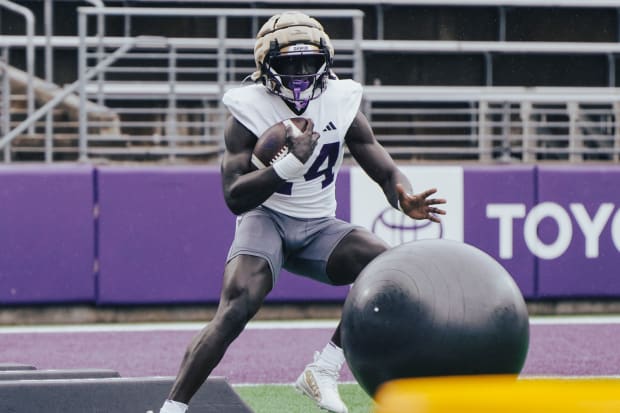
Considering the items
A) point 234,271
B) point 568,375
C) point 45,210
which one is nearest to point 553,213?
point 568,375

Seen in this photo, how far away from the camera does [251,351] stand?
8727 mm

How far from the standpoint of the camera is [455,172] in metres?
10.8

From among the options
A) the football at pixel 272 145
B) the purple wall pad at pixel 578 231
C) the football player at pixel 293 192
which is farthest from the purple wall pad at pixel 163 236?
the football at pixel 272 145

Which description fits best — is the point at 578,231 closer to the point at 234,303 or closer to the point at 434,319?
the point at 234,303

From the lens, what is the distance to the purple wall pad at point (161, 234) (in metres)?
10.3

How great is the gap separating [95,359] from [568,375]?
305 centimetres

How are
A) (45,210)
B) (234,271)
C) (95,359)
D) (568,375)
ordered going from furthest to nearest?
(45,210) → (95,359) → (568,375) → (234,271)

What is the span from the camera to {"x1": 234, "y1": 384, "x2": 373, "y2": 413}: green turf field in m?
6.43

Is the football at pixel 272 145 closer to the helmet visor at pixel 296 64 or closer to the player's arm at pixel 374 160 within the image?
the helmet visor at pixel 296 64

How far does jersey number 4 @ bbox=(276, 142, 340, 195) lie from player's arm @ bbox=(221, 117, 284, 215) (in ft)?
0.91

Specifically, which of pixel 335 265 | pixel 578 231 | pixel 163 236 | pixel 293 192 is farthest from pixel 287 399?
pixel 578 231

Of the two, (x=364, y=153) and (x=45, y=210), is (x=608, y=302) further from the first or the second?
(x=364, y=153)

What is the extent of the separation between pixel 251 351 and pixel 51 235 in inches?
95.1

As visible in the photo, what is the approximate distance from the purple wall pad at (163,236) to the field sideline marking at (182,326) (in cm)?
22
